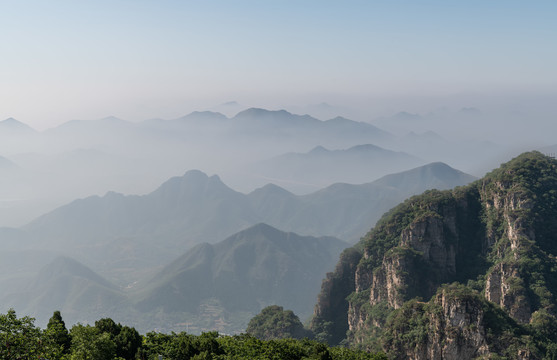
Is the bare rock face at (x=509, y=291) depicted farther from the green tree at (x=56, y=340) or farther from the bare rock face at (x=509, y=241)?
the green tree at (x=56, y=340)

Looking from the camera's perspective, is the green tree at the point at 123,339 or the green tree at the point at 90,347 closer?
the green tree at the point at 90,347

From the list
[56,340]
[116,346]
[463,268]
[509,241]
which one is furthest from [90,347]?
[463,268]

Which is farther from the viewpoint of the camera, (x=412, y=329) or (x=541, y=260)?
(x=541, y=260)

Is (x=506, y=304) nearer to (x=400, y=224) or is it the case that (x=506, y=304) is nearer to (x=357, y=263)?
(x=400, y=224)

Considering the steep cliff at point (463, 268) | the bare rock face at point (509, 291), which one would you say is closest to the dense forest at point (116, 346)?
the steep cliff at point (463, 268)

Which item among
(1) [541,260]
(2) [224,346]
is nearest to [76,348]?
(2) [224,346]

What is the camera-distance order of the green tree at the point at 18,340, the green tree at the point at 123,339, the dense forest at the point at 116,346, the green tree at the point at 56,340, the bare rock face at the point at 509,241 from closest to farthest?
1. the green tree at the point at 18,340
2. the dense forest at the point at 116,346
3. the green tree at the point at 56,340
4. the green tree at the point at 123,339
5. the bare rock face at the point at 509,241

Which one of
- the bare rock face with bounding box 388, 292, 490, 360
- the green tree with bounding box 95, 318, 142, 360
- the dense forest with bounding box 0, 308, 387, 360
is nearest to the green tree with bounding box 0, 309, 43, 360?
the dense forest with bounding box 0, 308, 387, 360

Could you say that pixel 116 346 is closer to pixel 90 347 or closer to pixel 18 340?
pixel 90 347

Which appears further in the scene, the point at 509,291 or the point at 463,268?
the point at 463,268
